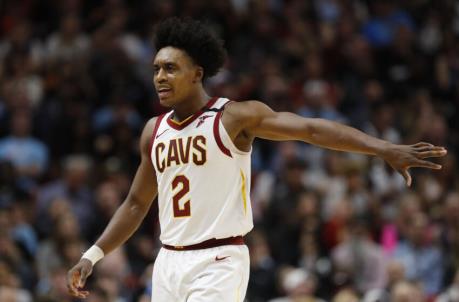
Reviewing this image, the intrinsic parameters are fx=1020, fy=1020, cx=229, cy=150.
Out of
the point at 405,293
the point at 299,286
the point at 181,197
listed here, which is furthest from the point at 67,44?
the point at 181,197

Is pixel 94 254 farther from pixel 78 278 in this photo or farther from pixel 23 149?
pixel 23 149

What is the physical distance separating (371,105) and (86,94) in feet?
14.3

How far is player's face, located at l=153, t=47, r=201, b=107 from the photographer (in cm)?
717

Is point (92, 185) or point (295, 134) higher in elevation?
point (295, 134)

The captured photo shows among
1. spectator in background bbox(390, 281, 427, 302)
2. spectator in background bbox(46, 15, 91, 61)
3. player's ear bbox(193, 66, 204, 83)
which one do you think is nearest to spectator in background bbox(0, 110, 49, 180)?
spectator in background bbox(46, 15, 91, 61)

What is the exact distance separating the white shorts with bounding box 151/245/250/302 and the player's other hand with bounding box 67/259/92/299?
558 mm

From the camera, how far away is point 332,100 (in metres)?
15.4

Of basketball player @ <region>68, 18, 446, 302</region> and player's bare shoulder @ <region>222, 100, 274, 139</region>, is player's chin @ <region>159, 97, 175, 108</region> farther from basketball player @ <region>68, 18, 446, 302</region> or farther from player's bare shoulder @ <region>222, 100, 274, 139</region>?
player's bare shoulder @ <region>222, 100, 274, 139</region>

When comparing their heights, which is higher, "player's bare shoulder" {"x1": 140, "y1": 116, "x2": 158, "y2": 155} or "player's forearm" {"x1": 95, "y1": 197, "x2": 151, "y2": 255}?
"player's bare shoulder" {"x1": 140, "y1": 116, "x2": 158, "y2": 155}

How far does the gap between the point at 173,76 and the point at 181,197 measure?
85cm

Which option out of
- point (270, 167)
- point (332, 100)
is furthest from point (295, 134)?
point (332, 100)

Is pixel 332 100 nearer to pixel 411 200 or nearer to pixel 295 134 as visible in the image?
pixel 411 200

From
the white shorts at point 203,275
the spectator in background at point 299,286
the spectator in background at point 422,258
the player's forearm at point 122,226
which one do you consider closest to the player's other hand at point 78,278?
the player's forearm at point 122,226

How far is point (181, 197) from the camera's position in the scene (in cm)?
713
